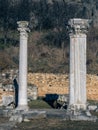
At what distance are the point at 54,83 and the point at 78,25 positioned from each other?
14850mm

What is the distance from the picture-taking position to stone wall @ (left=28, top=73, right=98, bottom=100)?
41094mm

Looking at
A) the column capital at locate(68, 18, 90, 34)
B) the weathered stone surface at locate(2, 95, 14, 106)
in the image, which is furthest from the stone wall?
the column capital at locate(68, 18, 90, 34)

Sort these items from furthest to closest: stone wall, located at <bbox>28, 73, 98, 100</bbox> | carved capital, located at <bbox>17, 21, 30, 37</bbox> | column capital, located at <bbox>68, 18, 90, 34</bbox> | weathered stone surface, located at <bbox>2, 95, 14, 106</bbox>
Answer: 1. stone wall, located at <bbox>28, 73, 98, 100</bbox>
2. weathered stone surface, located at <bbox>2, 95, 14, 106</bbox>
3. carved capital, located at <bbox>17, 21, 30, 37</bbox>
4. column capital, located at <bbox>68, 18, 90, 34</bbox>

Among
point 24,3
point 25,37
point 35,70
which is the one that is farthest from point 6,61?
point 24,3

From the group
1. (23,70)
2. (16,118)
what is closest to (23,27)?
(23,70)

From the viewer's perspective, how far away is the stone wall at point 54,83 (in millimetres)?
41094

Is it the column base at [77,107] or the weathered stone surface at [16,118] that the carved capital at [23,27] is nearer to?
the column base at [77,107]

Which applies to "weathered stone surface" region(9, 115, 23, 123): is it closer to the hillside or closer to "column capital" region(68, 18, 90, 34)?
"column capital" region(68, 18, 90, 34)

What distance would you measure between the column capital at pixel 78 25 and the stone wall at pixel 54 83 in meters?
14.1

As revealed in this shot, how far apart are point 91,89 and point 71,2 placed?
39.6 meters

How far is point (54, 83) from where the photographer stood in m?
41.3

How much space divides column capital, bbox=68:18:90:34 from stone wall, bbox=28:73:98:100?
14106mm

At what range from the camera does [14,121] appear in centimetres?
2472

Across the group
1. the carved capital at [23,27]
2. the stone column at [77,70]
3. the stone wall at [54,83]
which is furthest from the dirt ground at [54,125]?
the stone wall at [54,83]
